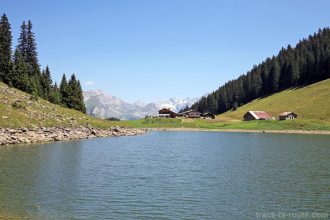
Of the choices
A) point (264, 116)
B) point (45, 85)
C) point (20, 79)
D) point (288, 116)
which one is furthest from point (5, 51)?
point (264, 116)

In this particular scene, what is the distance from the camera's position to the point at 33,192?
1298 inches

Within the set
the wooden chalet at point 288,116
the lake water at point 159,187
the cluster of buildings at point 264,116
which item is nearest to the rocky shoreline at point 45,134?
the lake water at point 159,187

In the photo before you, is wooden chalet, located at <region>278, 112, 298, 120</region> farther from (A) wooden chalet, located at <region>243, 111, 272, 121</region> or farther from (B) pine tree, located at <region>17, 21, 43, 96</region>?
(B) pine tree, located at <region>17, 21, 43, 96</region>

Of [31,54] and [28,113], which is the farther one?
[31,54]

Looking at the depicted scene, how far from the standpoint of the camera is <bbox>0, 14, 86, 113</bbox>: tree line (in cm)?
11615

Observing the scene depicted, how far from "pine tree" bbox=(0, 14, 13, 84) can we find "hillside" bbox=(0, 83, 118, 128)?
6.35 meters

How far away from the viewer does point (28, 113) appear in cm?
9331

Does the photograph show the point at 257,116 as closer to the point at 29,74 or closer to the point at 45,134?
the point at 29,74

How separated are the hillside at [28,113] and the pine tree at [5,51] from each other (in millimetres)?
6348

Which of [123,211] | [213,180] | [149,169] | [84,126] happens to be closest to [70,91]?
[84,126]

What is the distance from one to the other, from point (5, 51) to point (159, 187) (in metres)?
101

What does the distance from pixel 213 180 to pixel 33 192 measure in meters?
17.8

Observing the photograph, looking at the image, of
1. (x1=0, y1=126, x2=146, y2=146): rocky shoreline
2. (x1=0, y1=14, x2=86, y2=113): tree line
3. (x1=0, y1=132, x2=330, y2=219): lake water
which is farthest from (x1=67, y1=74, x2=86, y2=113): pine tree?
(x1=0, y1=132, x2=330, y2=219): lake water

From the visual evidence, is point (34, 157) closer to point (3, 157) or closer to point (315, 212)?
point (3, 157)
